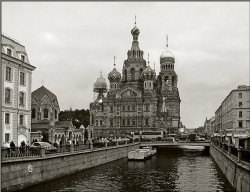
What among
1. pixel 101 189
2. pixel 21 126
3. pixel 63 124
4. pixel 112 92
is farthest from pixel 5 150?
pixel 112 92

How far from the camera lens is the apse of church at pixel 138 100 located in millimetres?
94500

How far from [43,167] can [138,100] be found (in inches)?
2621

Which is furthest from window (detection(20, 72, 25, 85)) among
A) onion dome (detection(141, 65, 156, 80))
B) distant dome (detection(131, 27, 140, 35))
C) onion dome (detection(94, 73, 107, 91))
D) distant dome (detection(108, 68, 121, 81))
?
onion dome (detection(94, 73, 107, 91))

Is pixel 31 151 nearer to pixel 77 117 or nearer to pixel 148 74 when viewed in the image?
pixel 148 74

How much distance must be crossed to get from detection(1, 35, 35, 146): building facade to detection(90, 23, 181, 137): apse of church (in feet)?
178

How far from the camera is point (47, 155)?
3077cm

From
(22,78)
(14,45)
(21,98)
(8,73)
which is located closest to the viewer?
(8,73)

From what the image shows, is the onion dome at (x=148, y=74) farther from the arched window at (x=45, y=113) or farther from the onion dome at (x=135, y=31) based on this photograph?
the arched window at (x=45, y=113)

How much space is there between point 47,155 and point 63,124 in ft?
138

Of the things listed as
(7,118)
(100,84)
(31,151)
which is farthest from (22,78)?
(100,84)

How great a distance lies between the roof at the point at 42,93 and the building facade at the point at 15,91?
92.3 feet

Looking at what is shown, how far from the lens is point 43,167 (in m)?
29.6

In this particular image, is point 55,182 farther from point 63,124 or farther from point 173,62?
point 173,62

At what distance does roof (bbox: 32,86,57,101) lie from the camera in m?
71.2
